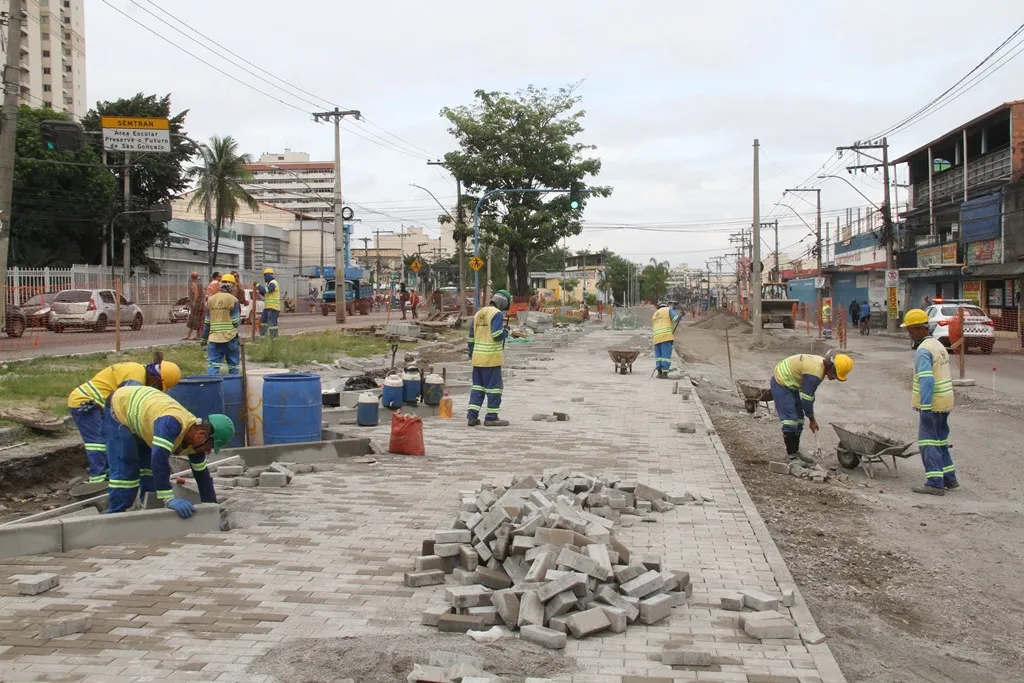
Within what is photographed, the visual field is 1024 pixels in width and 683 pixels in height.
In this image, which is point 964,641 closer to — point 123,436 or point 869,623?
point 869,623

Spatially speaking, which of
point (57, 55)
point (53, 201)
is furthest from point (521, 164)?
point (57, 55)

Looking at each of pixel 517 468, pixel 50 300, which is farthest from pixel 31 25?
pixel 517 468

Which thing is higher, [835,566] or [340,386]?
[340,386]

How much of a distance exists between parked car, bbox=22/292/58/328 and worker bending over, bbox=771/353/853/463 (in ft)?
71.0

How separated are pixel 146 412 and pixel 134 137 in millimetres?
15833

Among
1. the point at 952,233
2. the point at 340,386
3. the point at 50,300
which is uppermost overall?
the point at 952,233

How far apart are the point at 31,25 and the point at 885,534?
82094 millimetres

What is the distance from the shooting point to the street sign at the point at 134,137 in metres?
18.6

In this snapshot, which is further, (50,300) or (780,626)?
(50,300)

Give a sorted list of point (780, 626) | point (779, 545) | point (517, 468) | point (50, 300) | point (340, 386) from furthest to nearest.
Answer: point (50, 300), point (340, 386), point (517, 468), point (779, 545), point (780, 626)

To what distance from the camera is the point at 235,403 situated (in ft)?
28.4

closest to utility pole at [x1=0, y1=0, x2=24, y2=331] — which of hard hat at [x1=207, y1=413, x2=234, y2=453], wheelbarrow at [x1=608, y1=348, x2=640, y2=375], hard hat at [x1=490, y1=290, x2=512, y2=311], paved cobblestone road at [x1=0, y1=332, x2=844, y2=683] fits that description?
hard hat at [x1=490, y1=290, x2=512, y2=311]

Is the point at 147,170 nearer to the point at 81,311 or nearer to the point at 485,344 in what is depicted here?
the point at 81,311

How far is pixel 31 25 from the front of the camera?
7056 cm
